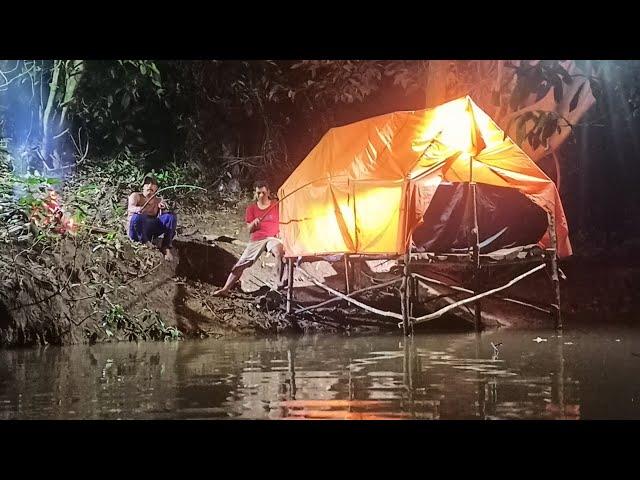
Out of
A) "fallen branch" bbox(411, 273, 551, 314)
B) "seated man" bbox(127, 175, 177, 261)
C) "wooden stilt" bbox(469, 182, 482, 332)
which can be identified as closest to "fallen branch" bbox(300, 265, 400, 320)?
"fallen branch" bbox(411, 273, 551, 314)

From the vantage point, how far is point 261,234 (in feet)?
16.1

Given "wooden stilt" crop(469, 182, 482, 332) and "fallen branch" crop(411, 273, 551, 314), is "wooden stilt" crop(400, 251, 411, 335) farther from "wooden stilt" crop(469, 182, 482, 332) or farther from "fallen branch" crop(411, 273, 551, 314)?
"wooden stilt" crop(469, 182, 482, 332)

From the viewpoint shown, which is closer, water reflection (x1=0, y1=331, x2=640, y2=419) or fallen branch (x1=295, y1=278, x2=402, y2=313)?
water reflection (x1=0, y1=331, x2=640, y2=419)

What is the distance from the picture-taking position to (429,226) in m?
4.83

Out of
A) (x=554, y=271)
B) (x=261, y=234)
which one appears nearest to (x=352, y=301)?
(x=261, y=234)

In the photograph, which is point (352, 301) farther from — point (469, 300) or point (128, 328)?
point (128, 328)

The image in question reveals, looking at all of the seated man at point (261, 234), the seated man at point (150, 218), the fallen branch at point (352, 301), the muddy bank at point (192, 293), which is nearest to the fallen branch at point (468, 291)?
the muddy bank at point (192, 293)

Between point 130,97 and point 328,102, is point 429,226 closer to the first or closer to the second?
point 328,102

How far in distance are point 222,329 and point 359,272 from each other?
98cm

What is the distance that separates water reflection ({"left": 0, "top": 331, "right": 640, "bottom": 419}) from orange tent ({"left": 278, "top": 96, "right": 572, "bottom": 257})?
2.17 feet

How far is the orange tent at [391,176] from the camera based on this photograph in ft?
15.5

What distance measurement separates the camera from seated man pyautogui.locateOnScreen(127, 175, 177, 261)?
15.9 feet
